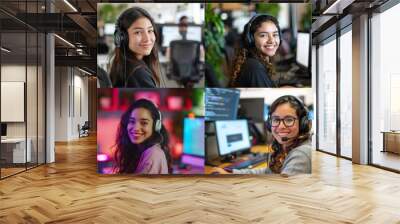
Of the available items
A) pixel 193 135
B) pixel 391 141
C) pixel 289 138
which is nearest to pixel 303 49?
pixel 289 138

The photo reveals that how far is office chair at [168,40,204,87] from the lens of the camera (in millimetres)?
6633

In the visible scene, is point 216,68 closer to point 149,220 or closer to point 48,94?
point 149,220

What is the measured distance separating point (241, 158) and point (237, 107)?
2.77ft

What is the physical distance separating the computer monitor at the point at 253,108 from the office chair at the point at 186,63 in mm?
861

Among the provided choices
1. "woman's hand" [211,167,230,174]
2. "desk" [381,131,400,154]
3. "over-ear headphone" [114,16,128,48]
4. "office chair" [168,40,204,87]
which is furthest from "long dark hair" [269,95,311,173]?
"over-ear headphone" [114,16,128,48]

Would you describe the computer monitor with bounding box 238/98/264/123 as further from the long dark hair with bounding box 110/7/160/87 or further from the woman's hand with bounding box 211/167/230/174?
the long dark hair with bounding box 110/7/160/87

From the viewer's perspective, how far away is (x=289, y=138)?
21.4ft

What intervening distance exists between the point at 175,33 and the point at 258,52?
1.40 m

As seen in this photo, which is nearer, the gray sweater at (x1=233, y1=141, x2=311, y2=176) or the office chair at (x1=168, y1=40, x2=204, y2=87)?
the gray sweater at (x1=233, y1=141, x2=311, y2=176)

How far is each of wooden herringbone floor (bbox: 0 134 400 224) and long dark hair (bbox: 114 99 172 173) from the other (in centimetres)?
28

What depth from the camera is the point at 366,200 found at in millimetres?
4961

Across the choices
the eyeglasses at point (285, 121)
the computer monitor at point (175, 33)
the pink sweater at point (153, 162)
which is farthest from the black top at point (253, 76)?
the pink sweater at point (153, 162)

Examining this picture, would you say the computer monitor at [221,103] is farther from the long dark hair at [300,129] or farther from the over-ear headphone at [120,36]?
the over-ear headphone at [120,36]

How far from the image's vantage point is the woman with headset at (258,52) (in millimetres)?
6504
